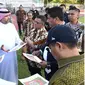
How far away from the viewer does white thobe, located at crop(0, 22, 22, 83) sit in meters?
4.86

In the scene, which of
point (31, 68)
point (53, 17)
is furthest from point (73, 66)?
point (31, 68)

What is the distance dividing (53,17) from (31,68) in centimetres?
139

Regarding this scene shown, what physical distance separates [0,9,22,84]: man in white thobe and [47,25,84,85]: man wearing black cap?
268cm

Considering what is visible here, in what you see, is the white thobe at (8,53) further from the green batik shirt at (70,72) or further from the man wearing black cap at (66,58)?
the green batik shirt at (70,72)

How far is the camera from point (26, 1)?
1948cm

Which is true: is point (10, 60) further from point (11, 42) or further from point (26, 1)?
point (26, 1)

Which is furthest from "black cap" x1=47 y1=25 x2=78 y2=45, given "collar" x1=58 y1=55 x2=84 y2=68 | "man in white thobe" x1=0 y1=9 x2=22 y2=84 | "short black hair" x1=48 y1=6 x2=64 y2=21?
"man in white thobe" x1=0 y1=9 x2=22 y2=84

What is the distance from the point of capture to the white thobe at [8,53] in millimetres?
4863

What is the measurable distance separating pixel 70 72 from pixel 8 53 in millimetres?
3130

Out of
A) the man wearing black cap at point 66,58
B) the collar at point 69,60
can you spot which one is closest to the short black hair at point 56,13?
the man wearing black cap at point 66,58

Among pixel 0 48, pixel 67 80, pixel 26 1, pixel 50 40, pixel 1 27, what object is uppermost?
pixel 50 40

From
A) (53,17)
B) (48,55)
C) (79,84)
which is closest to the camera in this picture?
(79,84)

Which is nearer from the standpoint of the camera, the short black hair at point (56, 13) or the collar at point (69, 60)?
the collar at point (69, 60)

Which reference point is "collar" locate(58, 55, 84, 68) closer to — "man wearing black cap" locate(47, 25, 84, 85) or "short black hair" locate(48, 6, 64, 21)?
"man wearing black cap" locate(47, 25, 84, 85)
